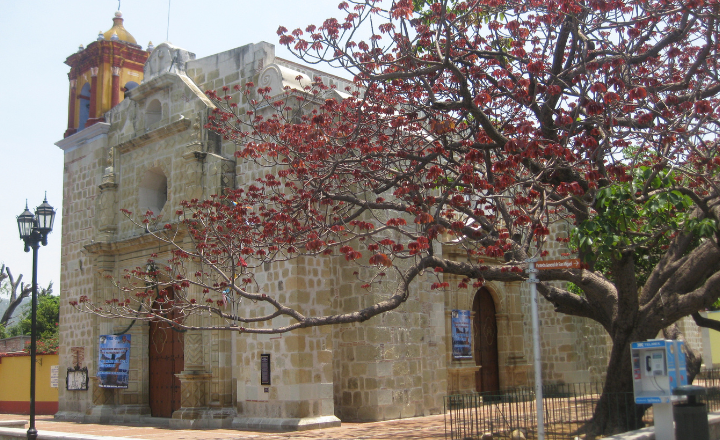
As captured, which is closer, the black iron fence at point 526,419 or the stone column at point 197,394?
the black iron fence at point 526,419

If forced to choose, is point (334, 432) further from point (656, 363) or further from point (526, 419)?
point (656, 363)

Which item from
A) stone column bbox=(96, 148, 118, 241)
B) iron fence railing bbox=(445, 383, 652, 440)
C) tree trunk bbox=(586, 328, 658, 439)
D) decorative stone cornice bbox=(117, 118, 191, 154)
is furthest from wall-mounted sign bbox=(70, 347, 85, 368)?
tree trunk bbox=(586, 328, 658, 439)

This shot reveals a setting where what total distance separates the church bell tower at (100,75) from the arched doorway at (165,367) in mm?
6948

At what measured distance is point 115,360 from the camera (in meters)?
14.8

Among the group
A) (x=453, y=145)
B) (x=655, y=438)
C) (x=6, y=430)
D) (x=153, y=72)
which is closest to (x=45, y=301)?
(x=153, y=72)

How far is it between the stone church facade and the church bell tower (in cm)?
6

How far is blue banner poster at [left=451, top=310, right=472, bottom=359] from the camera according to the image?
1469cm

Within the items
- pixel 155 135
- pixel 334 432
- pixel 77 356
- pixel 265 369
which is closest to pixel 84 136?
pixel 155 135

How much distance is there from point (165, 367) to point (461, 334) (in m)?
6.29

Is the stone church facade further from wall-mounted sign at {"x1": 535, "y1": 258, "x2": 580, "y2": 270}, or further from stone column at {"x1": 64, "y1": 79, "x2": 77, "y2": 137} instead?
wall-mounted sign at {"x1": 535, "y1": 258, "x2": 580, "y2": 270}

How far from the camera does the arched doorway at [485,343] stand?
16.0m

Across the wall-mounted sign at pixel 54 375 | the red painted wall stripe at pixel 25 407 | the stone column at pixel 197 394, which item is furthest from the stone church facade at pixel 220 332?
the red painted wall stripe at pixel 25 407

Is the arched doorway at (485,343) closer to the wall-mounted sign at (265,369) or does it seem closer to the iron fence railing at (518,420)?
the iron fence railing at (518,420)

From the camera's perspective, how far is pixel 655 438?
7.89 meters
